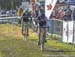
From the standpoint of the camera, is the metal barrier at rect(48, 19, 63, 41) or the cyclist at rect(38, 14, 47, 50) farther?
the metal barrier at rect(48, 19, 63, 41)

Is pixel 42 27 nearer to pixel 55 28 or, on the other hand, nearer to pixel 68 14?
pixel 68 14

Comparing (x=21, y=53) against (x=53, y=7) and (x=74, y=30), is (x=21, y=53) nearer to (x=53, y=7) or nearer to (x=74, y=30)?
(x=74, y=30)

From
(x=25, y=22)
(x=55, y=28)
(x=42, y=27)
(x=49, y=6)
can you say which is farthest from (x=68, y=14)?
(x=42, y=27)

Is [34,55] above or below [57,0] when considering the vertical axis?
below

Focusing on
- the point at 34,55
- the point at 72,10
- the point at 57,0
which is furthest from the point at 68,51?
the point at 57,0

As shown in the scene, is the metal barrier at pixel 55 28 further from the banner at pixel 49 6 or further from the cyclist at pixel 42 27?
the cyclist at pixel 42 27

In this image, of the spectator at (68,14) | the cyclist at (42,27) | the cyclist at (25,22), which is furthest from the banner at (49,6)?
the cyclist at (42,27)

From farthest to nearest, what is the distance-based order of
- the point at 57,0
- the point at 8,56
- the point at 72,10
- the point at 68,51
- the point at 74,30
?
the point at 57,0, the point at 72,10, the point at 74,30, the point at 68,51, the point at 8,56

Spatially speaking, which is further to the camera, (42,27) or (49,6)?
(49,6)

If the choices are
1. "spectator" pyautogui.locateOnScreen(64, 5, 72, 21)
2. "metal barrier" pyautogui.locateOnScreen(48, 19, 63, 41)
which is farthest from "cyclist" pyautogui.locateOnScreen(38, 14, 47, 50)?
"metal barrier" pyautogui.locateOnScreen(48, 19, 63, 41)

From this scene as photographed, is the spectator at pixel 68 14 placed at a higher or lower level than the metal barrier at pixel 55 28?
higher

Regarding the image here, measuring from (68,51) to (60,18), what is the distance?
5.43 metres

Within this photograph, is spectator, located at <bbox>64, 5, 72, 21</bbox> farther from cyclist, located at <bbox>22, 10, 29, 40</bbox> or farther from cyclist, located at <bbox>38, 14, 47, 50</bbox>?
cyclist, located at <bbox>38, 14, 47, 50</bbox>

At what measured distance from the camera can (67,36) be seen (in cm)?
2086
